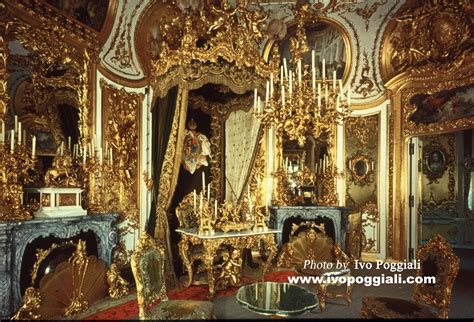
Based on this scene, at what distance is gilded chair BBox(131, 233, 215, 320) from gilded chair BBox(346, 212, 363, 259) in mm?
4211

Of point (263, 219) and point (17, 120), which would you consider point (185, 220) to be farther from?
point (17, 120)

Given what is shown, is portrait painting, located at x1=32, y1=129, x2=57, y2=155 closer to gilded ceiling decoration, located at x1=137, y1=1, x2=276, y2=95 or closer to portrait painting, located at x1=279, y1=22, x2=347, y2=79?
gilded ceiling decoration, located at x1=137, y1=1, x2=276, y2=95

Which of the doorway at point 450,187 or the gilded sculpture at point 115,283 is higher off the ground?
the doorway at point 450,187

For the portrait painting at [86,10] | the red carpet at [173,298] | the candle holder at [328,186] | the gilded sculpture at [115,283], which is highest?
the portrait painting at [86,10]

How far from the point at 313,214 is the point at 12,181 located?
490 centimetres

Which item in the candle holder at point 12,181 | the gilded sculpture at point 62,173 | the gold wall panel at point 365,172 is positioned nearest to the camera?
the candle holder at point 12,181

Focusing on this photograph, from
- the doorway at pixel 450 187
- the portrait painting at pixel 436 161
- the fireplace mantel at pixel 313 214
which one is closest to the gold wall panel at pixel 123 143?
the fireplace mantel at pixel 313 214

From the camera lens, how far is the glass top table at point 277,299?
2873 millimetres

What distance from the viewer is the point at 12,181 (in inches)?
144

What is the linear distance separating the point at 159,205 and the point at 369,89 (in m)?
5.03

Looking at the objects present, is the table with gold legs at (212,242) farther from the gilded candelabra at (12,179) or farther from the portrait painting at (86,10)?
the portrait painting at (86,10)

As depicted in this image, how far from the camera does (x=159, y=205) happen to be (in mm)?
4738

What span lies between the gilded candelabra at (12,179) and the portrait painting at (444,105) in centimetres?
658

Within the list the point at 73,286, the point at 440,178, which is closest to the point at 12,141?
the point at 73,286
